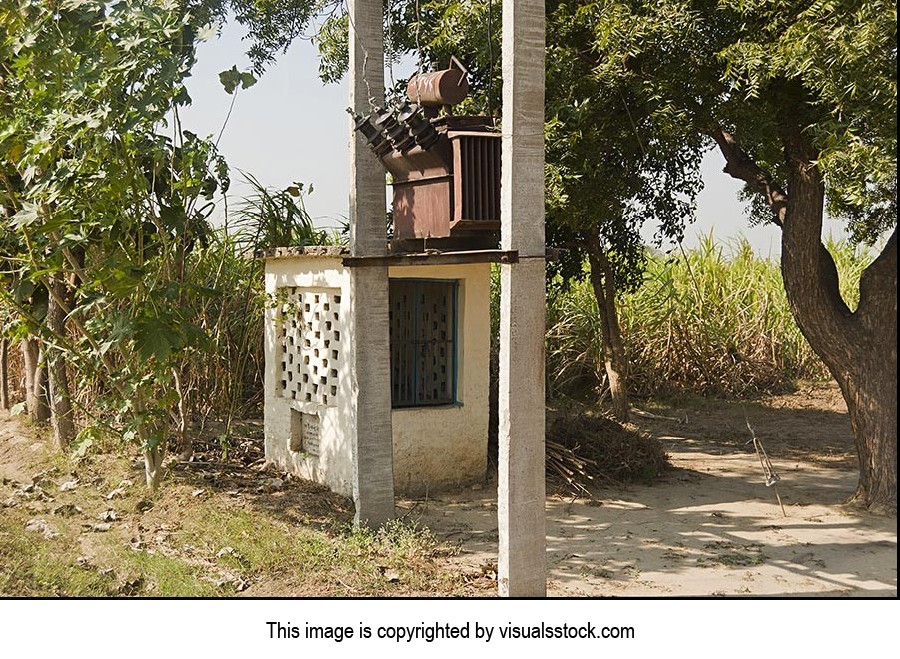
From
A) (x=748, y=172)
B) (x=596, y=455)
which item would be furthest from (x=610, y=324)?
(x=748, y=172)

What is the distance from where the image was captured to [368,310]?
243 inches

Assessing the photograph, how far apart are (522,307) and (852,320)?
3.49 metres

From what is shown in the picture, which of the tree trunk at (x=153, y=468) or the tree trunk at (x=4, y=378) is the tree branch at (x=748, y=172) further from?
the tree trunk at (x=4, y=378)

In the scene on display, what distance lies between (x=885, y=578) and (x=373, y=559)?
2.96m

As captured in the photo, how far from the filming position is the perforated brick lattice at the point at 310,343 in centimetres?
746

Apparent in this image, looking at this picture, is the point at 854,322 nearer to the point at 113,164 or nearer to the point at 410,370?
the point at 410,370

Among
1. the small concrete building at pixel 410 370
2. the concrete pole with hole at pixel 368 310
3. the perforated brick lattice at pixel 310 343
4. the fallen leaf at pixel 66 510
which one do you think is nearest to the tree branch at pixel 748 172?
the small concrete building at pixel 410 370

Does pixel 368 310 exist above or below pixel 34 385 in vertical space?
above

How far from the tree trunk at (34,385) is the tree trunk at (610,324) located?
5.48m

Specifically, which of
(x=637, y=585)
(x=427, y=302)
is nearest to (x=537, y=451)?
(x=637, y=585)

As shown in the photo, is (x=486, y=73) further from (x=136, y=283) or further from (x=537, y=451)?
(x=537, y=451)

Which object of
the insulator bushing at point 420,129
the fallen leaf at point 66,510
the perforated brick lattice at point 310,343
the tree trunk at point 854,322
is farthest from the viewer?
the perforated brick lattice at point 310,343

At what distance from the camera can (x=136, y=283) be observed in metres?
5.83

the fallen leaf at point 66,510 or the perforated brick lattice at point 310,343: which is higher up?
the perforated brick lattice at point 310,343
